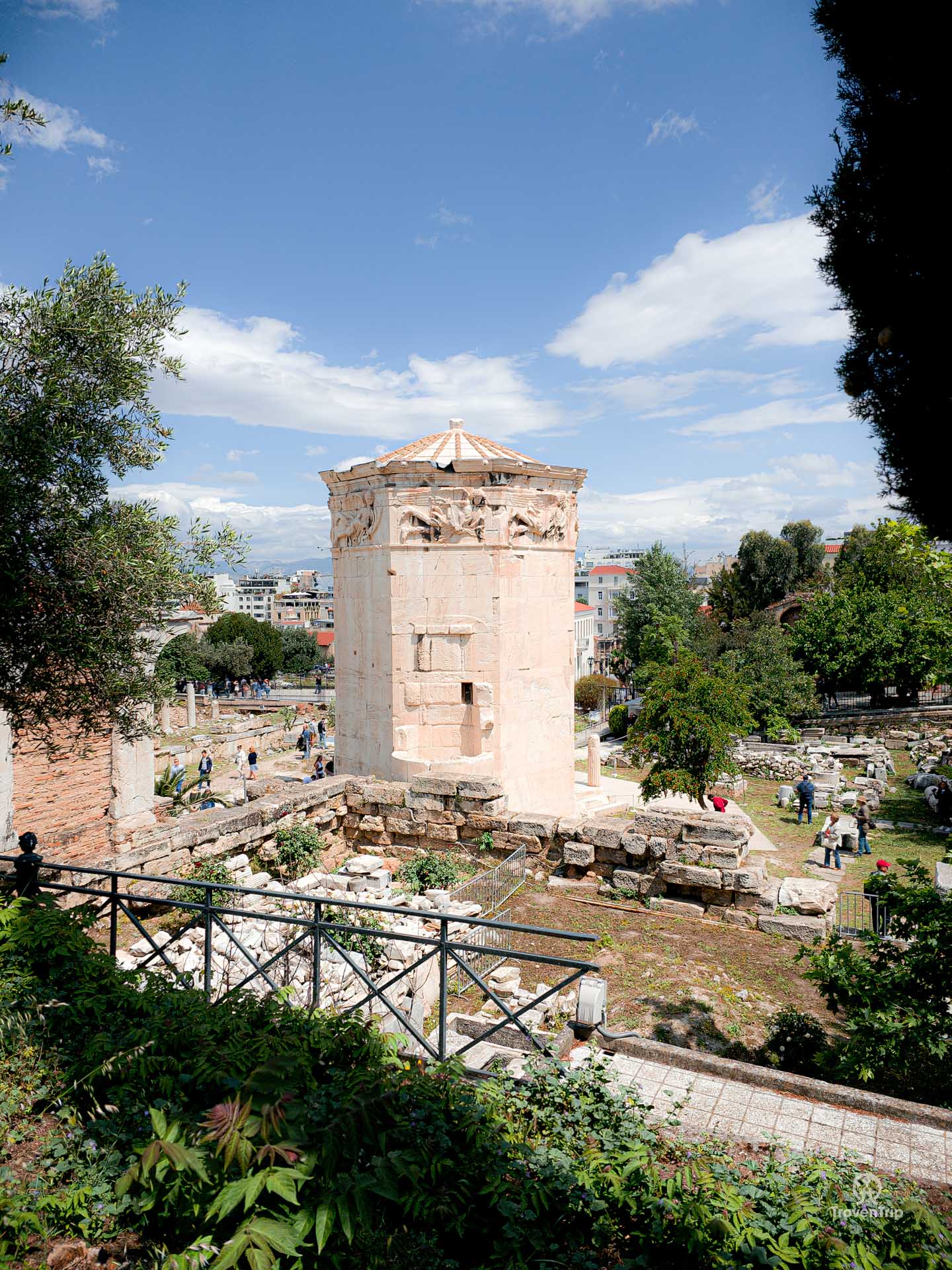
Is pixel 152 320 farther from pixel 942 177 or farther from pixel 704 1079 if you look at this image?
pixel 704 1079

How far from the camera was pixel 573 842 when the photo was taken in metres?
9.00

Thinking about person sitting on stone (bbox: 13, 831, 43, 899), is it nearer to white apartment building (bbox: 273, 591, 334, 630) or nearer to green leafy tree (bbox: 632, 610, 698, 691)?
green leafy tree (bbox: 632, 610, 698, 691)


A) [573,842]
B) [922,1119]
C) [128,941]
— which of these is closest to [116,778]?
[128,941]

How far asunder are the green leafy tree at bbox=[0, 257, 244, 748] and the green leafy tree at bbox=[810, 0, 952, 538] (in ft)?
15.3

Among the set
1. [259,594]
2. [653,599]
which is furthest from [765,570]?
[259,594]

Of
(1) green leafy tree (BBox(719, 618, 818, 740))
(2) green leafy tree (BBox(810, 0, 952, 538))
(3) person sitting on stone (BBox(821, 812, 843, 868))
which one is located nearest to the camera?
(2) green leafy tree (BBox(810, 0, 952, 538))

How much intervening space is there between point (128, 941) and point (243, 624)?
158 feet

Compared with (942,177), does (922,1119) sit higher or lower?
lower

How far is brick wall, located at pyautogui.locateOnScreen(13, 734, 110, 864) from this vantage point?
11531mm

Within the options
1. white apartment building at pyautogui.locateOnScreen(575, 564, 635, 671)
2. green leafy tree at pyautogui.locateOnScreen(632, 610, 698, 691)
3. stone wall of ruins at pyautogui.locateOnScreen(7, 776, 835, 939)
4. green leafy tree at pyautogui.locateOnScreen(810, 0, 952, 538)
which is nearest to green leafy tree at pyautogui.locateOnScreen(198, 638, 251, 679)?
green leafy tree at pyautogui.locateOnScreen(632, 610, 698, 691)

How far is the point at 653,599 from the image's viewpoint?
37.2 metres

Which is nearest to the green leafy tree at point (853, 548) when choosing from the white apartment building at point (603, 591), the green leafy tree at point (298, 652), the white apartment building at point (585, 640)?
the white apartment building at point (585, 640)

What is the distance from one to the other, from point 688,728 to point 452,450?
720 cm

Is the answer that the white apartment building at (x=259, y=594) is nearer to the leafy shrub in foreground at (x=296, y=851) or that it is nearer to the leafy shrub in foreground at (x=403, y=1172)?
the leafy shrub in foreground at (x=296, y=851)
